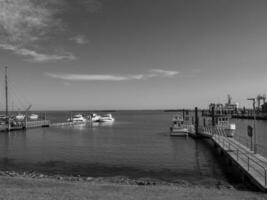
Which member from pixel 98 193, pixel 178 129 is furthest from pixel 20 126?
pixel 98 193

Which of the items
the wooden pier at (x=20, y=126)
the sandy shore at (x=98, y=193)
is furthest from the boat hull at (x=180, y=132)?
the wooden pier at (x=20, y=126)

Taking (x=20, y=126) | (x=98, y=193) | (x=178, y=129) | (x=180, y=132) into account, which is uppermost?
(x=98, y=193)

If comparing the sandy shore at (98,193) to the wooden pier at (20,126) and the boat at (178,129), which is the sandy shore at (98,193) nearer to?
the boat at (178,129)

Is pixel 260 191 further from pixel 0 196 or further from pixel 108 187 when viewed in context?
pixel 0 196

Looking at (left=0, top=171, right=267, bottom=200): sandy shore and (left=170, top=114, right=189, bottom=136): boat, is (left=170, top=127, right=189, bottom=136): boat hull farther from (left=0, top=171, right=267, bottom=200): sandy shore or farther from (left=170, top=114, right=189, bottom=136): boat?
(left=0, top=171, right=267, bottom=200): sandy shore

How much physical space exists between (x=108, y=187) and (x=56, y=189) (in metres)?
2.99

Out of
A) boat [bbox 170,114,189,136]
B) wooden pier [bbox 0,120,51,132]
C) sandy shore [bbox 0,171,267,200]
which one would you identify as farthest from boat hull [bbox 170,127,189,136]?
wooden pier [bbox 0,120,51,132]

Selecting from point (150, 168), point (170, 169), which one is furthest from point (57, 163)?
point (170, 169)

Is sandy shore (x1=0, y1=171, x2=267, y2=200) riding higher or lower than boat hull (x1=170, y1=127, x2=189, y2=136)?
higher

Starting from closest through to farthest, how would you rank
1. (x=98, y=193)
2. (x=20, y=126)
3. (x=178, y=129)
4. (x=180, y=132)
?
1. (x=98, y=193)
2. (x=180, y=132)
3. (x=178, y=129)
4. (x=20, y=126)

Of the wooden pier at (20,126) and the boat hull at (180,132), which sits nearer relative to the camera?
the boat hull at (180,132)

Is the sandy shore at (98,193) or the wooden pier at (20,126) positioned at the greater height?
the sandy shore at (98,193)

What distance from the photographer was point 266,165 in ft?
68.3

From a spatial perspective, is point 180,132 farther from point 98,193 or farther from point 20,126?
point 20,126
